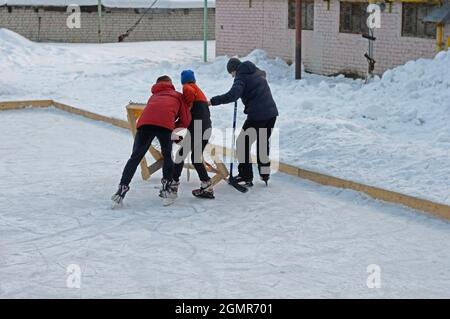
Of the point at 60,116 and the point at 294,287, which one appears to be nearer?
the point at 294,287

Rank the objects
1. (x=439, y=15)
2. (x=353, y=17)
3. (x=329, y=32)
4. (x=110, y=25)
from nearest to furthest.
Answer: (x=439, y=15), (x=353, y=17), (x=329, y=32), (x=110, y=25)

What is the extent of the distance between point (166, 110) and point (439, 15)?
8.08 metres

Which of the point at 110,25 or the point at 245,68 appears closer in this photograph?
the point at 245,68

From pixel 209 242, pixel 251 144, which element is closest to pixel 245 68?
pixel 251 144

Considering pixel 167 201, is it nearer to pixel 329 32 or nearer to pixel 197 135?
pixel 197 135

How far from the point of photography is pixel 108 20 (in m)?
29.6

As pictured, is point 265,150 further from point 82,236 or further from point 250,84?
point 82,236

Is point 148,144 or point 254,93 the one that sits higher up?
point 254,93

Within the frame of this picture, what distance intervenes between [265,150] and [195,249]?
2.43 meters

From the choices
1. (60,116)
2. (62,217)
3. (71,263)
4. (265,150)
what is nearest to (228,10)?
(60,116)

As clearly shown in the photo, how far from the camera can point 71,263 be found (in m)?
6.75

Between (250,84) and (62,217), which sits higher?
(250,84)
